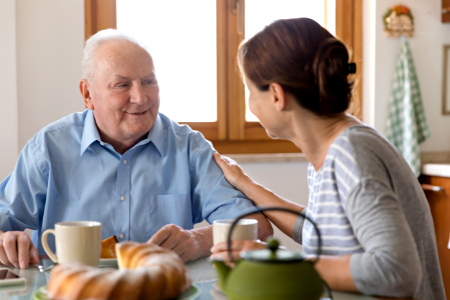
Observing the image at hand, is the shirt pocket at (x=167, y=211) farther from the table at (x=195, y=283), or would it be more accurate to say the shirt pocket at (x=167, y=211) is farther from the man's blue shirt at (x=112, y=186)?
the table at (x=195, y=283)

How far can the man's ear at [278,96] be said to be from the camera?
3.42 ft

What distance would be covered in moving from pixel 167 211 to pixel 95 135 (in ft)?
1.13

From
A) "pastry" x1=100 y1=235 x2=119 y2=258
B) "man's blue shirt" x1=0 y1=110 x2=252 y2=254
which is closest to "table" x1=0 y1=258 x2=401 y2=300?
"pastry" x1=100 y1=235 x2=119 y2=258

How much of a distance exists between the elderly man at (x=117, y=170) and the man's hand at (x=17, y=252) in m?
0.30

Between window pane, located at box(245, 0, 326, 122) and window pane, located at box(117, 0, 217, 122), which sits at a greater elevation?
window pane, located at box(245, 0, 326, 122)

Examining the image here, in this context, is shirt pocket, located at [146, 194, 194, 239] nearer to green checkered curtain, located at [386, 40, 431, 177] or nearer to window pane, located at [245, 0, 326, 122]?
window pane, located at [245, 0, 326, 122]

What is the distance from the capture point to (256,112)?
45.3 inches

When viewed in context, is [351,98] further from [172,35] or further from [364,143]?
[172,35]

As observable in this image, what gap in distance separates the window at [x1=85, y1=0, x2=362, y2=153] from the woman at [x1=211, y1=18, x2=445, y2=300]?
5.30 feet

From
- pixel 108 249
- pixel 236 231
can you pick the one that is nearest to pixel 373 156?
pixel 236 231

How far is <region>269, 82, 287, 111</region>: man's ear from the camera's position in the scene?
104 cm

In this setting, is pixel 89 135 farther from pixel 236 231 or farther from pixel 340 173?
pixel 340 173

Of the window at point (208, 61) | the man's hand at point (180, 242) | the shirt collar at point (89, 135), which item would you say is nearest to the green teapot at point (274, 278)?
the man's hand at point (180, 242)

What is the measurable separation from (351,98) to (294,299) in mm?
608
